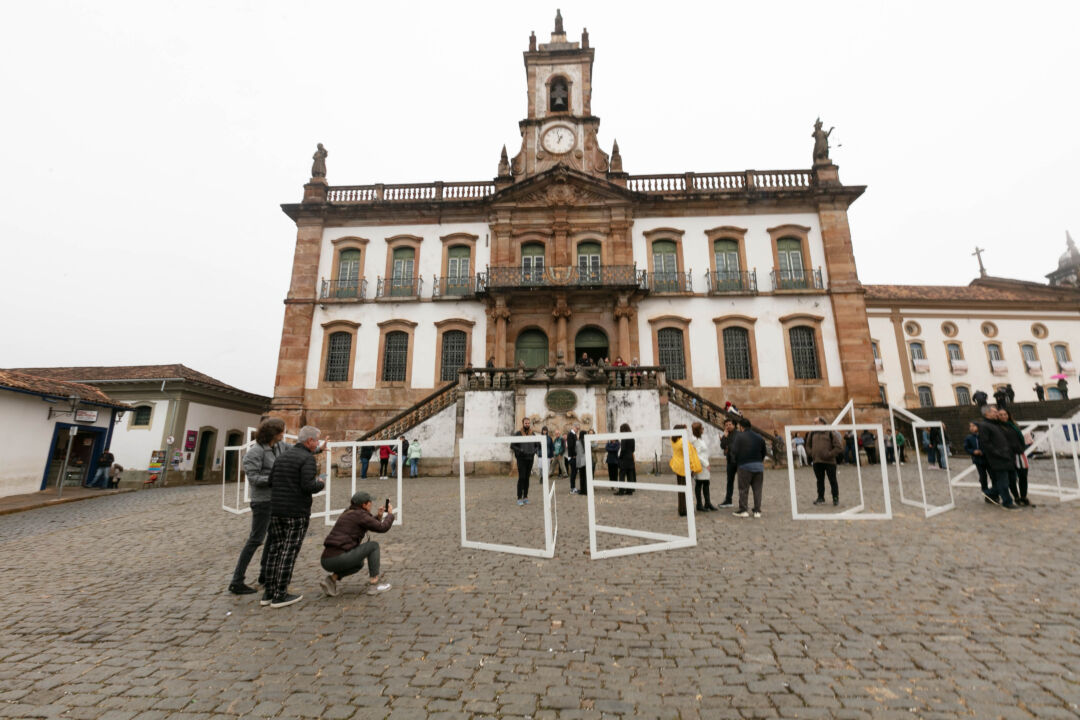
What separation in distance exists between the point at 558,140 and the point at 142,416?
73.5ft

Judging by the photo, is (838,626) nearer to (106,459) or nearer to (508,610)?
(508,610)

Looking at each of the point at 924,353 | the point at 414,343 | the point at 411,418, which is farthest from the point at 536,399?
the point at 924,353

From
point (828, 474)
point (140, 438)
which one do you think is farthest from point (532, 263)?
point (140, 438)

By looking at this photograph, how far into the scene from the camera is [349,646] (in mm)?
3561

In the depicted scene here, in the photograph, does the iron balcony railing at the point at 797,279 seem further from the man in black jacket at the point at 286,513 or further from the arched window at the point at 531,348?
the man in black jacket at the point at 286,513

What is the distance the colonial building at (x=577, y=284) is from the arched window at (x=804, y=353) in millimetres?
57

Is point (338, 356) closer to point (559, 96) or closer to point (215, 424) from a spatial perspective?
point (215, 424)

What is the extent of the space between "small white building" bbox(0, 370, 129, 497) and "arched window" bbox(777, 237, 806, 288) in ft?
82.3

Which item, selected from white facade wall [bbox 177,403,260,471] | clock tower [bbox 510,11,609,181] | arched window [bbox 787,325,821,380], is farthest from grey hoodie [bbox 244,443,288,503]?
arched window [bbox 787,325,821,380]

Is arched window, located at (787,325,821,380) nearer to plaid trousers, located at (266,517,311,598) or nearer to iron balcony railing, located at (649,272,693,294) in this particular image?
iron balcony railing, located at (649,272,693,294)

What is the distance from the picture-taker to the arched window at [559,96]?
24.0 meters

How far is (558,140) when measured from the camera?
23094 millimetres

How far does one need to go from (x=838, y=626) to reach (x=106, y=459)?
21.7 m

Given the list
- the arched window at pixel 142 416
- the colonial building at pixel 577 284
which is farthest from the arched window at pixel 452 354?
the arched window at pixel 142 416
